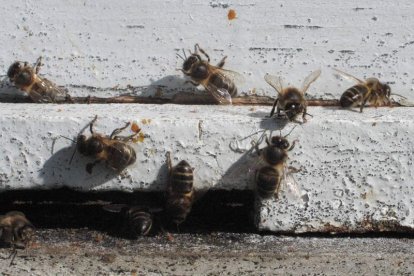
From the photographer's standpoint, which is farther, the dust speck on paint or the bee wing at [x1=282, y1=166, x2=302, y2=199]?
the dust speck on paint

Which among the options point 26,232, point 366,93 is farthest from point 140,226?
point 366,93

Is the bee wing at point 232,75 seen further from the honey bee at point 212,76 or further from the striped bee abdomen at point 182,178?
the striped bee abdomen at point 182,178

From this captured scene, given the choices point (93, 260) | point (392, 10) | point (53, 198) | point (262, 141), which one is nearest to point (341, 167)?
point (262, 141)

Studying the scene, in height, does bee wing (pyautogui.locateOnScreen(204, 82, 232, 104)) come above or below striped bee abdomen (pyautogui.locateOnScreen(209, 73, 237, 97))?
below

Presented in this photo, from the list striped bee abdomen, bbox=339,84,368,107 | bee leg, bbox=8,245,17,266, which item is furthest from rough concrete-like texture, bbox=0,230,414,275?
striped bee abdomen, bbox=339,84,368,107

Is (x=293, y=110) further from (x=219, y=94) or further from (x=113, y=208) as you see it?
(x=113, y=208)

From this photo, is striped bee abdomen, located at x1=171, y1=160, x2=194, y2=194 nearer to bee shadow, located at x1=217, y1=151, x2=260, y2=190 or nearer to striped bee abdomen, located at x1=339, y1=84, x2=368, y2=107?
bee shadow, located at x1=217, y1=151, x2=260, y2=190

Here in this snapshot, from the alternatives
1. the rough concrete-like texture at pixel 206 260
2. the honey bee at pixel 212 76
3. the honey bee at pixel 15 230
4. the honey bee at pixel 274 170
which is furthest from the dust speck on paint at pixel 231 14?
the honey bee at pixel 15 230
